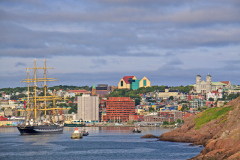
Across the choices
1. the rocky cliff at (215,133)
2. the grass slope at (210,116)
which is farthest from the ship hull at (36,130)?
the grass slope at (210,116)

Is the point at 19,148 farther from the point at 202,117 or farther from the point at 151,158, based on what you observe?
the point at 202,117

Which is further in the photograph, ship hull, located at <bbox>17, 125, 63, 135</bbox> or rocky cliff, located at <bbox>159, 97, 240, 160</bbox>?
ship hull, located at <bbox>17, 125, 63, 135</bbox>

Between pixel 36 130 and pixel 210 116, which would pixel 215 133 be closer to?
pixel 210 116

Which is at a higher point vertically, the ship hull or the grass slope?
the grass slope

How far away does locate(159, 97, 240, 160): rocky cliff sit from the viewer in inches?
2554

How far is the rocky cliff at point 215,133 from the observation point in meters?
64.9

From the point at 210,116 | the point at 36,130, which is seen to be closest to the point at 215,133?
the point at 210,116

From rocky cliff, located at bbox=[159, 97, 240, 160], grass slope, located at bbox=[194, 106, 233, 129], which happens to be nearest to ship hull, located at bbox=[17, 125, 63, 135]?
rocky cliff, located at bbox=[159, 97, 240, 160]

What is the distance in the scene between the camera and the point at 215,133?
4026 inches

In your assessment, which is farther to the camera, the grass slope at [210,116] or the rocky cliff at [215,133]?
the grass slope at [210,116]

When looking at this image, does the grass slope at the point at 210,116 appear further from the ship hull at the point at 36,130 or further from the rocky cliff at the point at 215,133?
the ship hull at the point at 36,130

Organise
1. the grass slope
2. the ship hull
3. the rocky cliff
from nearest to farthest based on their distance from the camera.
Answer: the rocky cliff, the grass slope, the ship hull

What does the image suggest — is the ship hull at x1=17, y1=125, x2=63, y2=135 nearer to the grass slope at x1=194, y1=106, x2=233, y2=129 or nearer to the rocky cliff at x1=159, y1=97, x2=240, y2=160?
the rocky cliff at x1=159, y1=97, x2=240, y2=160

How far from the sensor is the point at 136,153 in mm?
91000
